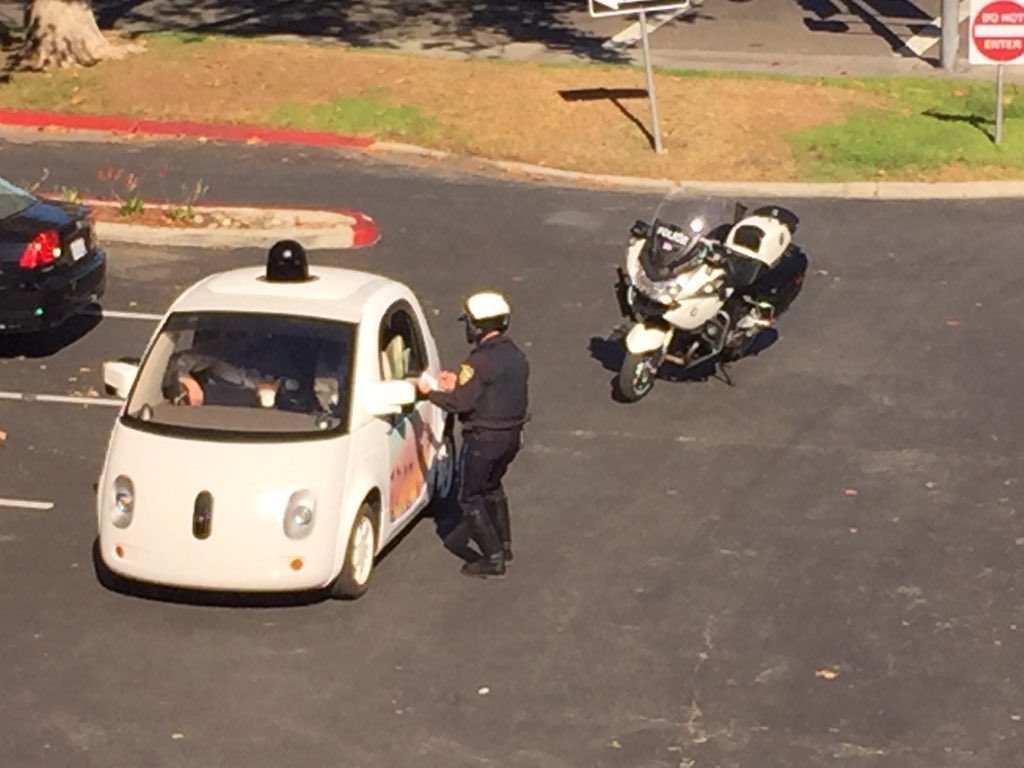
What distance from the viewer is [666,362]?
643 inches

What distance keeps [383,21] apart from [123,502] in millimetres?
22516

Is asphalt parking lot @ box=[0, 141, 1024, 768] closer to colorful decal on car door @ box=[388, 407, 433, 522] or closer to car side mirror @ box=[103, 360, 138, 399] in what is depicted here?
colorful decal on car door @ box=[388, 407, 433, 522]

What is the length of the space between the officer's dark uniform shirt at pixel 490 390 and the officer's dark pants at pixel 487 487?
0.25ft

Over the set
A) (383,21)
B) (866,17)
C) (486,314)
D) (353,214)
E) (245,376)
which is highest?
(486,314)

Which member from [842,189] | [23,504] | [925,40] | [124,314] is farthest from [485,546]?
[925,40]

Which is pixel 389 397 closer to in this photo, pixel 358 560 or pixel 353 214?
pixel 358 560

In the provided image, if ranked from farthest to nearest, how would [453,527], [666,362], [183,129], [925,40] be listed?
[925,40], [183,129], [666,362], [453,527]

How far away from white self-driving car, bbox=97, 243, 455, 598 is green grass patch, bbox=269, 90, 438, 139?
485 inches

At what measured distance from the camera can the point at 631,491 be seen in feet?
44.8

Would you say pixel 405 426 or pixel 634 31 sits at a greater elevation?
pixel 405 426

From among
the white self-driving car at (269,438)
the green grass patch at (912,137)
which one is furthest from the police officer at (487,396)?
the green grass patch at (912,137)

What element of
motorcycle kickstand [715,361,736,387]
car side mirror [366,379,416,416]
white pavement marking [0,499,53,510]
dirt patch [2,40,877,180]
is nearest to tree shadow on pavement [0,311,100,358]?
white pavement marking [0,499,53,510]

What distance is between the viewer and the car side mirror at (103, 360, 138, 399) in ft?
39.8

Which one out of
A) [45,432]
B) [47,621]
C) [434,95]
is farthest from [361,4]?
[47,621]
